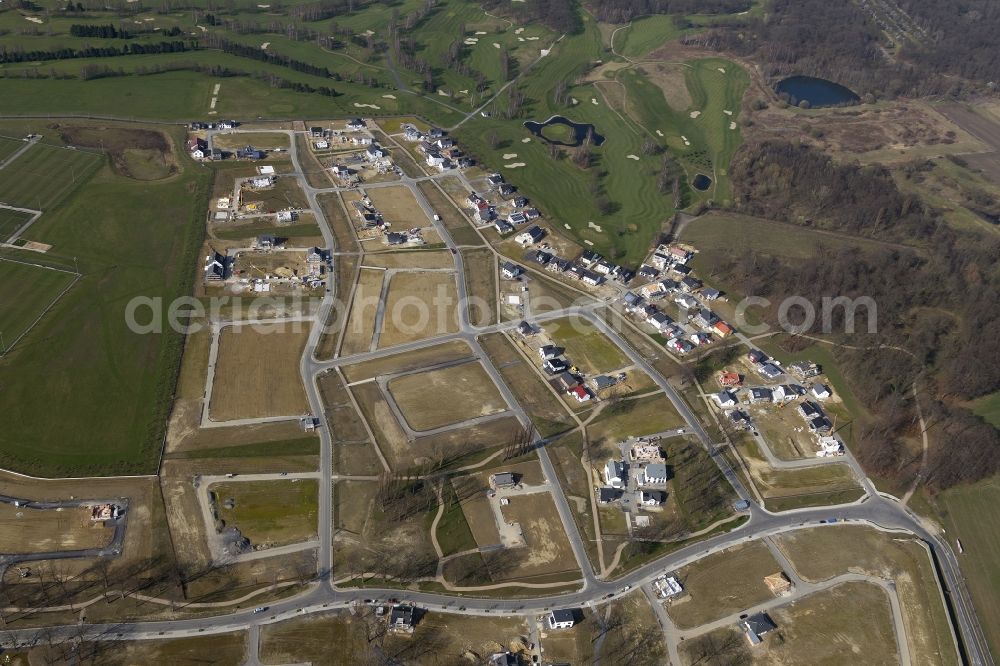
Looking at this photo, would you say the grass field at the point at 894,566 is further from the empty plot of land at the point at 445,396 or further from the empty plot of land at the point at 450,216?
the empty plot of land at the point at 450,216

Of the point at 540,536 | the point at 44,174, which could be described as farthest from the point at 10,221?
the point at 540,536

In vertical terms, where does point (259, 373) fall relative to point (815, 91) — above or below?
below

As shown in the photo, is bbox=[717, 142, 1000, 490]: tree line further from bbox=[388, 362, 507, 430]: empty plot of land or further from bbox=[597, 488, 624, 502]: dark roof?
bbox=[388, 362, 507, 430]: empty plot of land

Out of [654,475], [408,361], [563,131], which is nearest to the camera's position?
[654,475]

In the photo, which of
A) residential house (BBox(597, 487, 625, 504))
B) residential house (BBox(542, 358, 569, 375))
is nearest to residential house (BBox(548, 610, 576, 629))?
residential house (BBox(597, 487, 625, 504))

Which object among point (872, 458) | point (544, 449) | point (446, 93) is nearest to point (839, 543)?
point (872, 458)

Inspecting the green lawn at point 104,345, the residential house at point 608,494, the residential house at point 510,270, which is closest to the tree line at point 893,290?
the residential house at point 608,494

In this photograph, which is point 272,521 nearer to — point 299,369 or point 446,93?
point 299,369

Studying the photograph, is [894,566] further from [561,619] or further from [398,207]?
[398,207]
